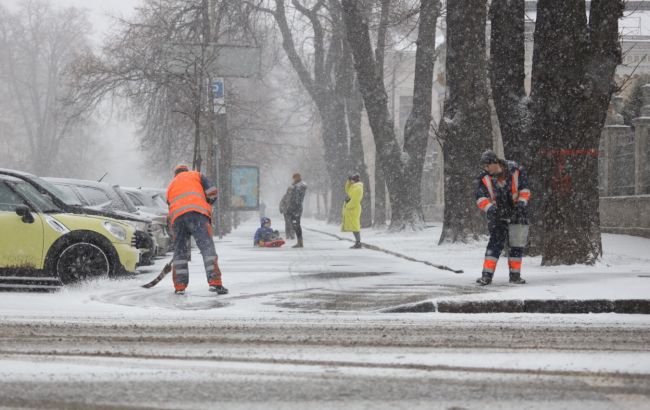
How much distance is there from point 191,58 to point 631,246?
38.9 feet

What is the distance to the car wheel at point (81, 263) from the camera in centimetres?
1097

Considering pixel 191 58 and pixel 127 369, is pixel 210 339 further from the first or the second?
pixel 191 58

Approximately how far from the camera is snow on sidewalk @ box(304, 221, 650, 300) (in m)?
8.95

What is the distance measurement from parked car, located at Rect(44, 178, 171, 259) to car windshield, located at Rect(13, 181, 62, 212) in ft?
11.7

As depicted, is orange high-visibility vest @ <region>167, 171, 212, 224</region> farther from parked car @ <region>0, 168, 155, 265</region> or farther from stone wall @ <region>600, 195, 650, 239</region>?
stone wall @ <region>600, 195, 650, 239</region>

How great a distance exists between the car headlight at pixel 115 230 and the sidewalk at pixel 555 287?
13.8 ft

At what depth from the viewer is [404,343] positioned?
6.28 m

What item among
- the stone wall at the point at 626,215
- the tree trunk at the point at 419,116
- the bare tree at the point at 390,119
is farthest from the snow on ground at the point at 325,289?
the tree trunk at the point at 419,116

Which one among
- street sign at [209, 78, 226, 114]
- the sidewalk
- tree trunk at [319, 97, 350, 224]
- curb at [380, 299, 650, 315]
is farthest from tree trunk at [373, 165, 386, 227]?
curb at [380, 299, 650, 315]

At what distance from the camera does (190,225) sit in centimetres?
998

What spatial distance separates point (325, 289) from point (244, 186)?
21359mm

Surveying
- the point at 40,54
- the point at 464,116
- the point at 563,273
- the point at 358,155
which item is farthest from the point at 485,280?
the point at 40,54

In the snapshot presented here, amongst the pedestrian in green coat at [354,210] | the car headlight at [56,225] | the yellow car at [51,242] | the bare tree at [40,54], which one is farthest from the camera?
the bare tree at [40,54]

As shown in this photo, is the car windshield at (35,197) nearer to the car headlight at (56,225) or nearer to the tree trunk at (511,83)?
the car headlight at (56,225)
